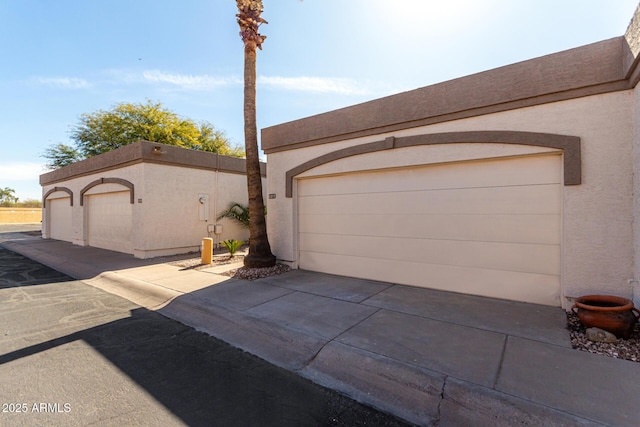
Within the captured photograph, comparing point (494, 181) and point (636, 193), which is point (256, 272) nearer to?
point (494, 181)

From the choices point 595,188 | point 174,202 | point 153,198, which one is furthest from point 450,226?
point 153,198

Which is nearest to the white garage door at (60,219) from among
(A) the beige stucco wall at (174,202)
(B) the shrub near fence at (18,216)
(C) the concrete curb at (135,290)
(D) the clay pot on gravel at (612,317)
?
(A) the beige stucco wall at (174,202)

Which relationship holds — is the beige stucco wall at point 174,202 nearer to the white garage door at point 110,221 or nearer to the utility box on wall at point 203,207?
the utility box on wall at point 203,207

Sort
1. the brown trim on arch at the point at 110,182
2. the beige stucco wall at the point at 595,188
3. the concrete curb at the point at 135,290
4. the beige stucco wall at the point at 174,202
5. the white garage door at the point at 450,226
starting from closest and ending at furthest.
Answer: the beige stucco wall at the point at 595,188 → the white garage door at the point at 450,226 → the concrete curb at the point at 135,290 → the beige stucco wall at the point at 174,202 → the brown trim on arch at the point at 110,182

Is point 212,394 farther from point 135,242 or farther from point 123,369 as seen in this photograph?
point 135,242

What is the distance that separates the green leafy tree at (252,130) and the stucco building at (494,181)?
3.80 ft

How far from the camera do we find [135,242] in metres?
11.4

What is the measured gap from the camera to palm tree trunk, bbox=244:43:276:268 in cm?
834

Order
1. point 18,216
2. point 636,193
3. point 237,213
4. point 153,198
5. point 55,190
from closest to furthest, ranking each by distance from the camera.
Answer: point 636,193 → point 153,198 → point 237,213 → point 55,190 → point 18,216

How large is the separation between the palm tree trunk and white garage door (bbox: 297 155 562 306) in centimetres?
134

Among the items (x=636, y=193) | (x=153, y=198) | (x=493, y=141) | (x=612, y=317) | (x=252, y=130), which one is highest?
(x=252, y=130)

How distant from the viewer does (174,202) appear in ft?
38.9

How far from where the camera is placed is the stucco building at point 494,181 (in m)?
4.69

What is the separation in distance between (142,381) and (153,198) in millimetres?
9217
